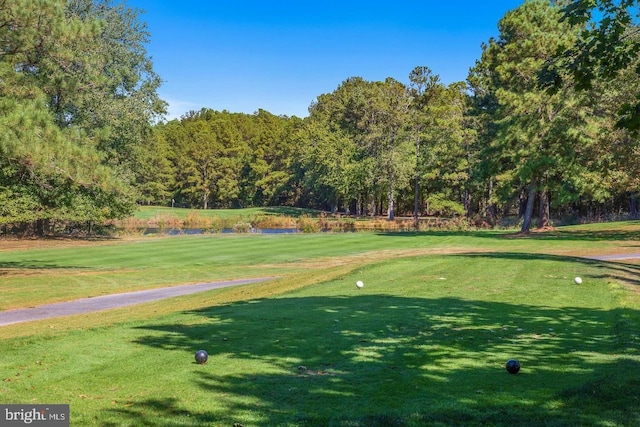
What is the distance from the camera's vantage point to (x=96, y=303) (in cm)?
1764

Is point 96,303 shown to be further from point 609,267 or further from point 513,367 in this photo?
point 609,267

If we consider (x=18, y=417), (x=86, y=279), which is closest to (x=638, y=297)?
(x=18, y=417)

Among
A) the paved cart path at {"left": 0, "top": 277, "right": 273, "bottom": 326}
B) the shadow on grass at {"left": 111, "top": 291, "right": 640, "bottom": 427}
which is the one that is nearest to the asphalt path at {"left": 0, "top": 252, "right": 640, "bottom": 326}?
the paved cart path at {"left": 0, "top": 277, "right": 273, "bottom": 326}

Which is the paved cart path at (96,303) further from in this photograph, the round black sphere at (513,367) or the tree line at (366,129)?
the round black sphere at (513,367)

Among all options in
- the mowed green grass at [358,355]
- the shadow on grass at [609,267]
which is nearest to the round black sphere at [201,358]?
the mowed green grass at [358,355]

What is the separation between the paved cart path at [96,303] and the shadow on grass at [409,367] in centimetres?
622

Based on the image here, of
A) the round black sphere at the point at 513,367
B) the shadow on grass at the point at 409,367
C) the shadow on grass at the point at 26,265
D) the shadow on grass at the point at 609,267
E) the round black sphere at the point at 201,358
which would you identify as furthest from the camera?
the shadow on grass at the point at 26,265

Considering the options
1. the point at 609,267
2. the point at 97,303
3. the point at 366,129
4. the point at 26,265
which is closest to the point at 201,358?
the point at 97,303

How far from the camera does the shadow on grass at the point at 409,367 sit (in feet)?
18.4

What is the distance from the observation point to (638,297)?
44.1 ft

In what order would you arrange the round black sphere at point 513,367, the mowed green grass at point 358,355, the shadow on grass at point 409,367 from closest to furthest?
the shadow on grass at point 409,367 → the mowed green grass at point 358,355 → the round black sphere at point 513,367

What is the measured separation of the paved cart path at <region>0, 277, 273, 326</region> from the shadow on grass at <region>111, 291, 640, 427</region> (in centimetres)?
622

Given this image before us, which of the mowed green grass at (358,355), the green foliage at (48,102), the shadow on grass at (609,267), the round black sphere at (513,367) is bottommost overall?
the mowed green grass at (358,355)

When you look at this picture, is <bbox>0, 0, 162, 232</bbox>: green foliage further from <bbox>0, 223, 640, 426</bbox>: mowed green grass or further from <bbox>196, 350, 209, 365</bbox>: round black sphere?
<bbox>196, 350, 209, 365</bbox>: round black sphere
